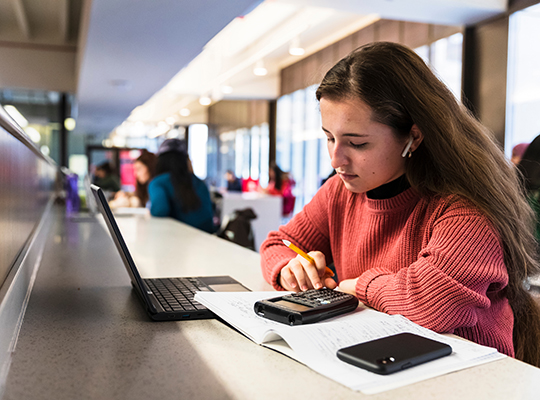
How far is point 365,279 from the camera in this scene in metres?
1.05

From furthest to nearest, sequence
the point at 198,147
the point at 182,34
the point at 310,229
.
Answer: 1. the point at 198,147
2. the point at 182,34
3. the point at 310,229

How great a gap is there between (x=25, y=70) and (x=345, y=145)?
697cm

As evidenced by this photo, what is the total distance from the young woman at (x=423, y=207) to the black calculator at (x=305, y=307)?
10cm

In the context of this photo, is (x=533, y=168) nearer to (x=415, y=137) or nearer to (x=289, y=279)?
(x=415, y=137)

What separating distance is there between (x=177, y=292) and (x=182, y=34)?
3121 millimetres

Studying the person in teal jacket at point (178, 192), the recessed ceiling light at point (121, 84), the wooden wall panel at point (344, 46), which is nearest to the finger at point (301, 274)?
the person in teal jacket at point (178, 192)

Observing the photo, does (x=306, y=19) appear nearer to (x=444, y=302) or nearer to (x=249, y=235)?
(x=249, y=235)

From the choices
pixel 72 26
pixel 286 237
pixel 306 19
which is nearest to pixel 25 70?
pixel 72 26

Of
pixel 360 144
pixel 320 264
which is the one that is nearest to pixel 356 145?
pixel 360 144

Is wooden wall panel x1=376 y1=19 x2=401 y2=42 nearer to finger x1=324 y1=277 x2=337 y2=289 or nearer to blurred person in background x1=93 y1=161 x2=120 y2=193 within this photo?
blurred person in background x1=93 y1=161 x2=120 y2=193

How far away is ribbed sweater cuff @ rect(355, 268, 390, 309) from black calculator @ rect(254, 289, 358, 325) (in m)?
0.07

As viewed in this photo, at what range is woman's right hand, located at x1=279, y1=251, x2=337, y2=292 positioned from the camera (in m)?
1.07

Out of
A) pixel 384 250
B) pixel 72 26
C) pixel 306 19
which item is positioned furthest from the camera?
pixel 306 19

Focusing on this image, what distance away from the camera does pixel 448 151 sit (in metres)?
1.09
